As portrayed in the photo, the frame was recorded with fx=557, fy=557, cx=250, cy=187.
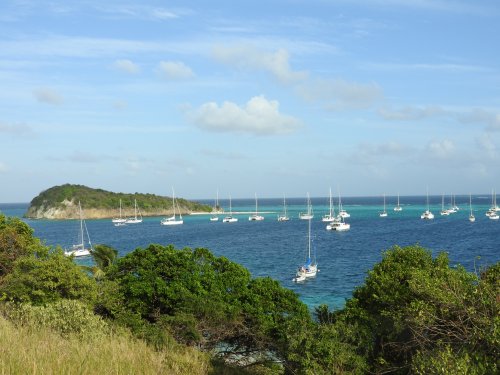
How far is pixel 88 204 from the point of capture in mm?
169750

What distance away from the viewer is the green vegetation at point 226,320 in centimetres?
1059

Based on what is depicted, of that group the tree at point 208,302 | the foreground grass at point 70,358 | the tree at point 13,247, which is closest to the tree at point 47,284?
the tree at point 208,302

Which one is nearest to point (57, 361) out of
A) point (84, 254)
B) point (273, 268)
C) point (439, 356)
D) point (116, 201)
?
point (439, 356)

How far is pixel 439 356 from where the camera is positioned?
1084 cm

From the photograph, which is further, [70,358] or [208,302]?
[208,302]

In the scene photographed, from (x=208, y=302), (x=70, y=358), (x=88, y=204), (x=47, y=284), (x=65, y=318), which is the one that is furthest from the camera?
(x=88, y=204)

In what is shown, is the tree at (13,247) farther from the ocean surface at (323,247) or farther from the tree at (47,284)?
the ocean surface at (323,247)

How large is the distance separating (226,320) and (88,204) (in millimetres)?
156687

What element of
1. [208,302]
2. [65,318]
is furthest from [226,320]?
[65,318]

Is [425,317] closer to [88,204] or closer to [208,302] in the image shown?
[208,302]

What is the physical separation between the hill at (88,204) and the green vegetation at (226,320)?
5715 inches

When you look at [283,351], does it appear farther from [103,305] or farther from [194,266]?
[103,305]

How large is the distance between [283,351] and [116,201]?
16357 centimetres

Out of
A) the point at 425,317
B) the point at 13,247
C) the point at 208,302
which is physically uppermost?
the point at 13,247
